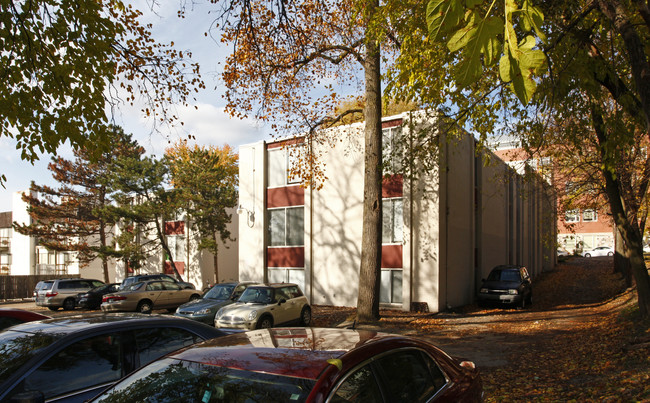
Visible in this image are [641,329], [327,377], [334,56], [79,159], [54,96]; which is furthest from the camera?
[79,159]

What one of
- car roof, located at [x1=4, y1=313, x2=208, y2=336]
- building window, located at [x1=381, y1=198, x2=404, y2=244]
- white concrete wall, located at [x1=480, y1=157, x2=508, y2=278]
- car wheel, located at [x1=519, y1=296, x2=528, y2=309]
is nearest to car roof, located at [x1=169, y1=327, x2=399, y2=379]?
car roof, located at [x1=4, y1=313, x2=208, y2=336]

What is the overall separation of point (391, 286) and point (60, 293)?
17.7 m

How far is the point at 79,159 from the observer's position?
3750cm

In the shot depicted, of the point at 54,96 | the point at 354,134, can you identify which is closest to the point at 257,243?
the point at 354,134

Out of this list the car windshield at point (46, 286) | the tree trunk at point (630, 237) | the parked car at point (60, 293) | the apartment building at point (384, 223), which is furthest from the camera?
the car windshield at point (46, 286)

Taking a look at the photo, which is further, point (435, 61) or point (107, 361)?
point (435, 61)

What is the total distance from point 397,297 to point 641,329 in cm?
955

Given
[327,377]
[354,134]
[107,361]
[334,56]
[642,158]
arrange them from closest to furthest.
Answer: [327,377] < [107,361] < [334,56] < [642,158] < [354,134]

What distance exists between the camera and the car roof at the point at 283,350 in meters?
2.68

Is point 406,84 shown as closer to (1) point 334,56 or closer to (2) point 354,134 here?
(1) point 334,56

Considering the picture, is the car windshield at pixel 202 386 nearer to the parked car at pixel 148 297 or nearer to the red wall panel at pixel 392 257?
the red wall panel at pixel 392 257

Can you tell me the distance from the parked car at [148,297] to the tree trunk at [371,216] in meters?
9.93

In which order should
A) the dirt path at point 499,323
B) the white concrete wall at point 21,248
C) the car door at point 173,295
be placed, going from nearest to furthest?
1. the dirt path at point 499,323
2. the car door at point 173,295
3. the white concrete wall at point 21,248

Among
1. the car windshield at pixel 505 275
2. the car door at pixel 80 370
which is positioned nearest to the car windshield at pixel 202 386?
the car door at pixel 80 370
